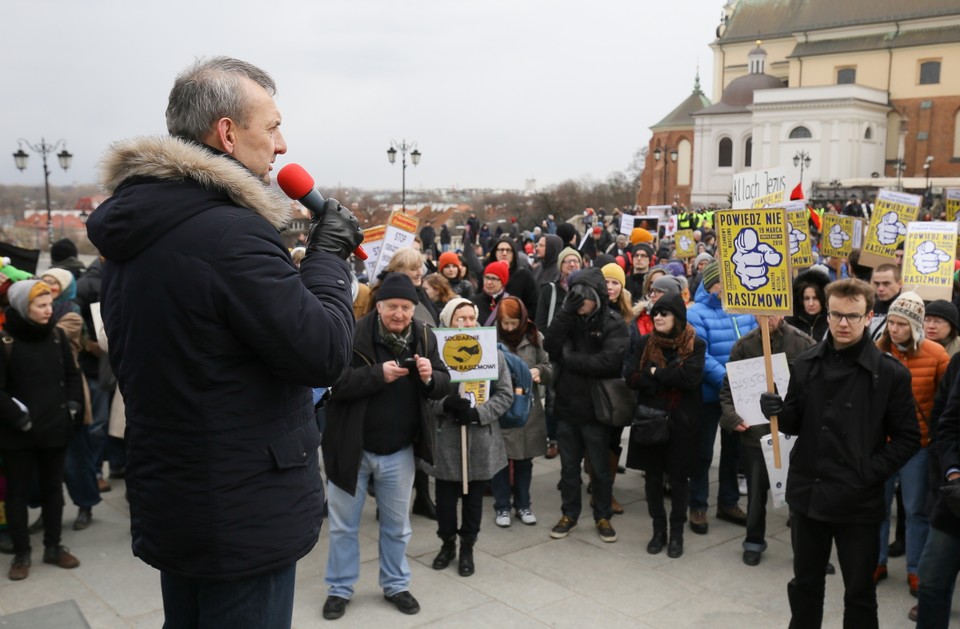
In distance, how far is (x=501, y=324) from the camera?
743 centimetres

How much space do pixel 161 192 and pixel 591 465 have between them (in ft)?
17.8

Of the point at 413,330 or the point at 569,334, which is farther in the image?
the point at 569,334

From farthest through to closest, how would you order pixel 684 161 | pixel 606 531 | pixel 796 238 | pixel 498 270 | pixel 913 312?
pixel 684 161 → pixel 498 270 → pixel 796 238 → pixel 606 531 → pixel 913 312

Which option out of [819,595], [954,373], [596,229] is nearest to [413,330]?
[819,595]

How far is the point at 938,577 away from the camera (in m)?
4.55

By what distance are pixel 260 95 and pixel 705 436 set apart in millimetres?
6047

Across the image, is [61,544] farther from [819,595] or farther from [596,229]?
[596,229]

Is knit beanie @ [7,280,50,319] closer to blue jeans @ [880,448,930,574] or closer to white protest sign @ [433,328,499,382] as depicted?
white protest sign @ [433,328,499,382]

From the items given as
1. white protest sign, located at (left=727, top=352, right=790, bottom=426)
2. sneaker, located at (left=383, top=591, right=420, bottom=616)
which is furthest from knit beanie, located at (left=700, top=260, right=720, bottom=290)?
sneaker, located at (left=383, top=591, right=420, bottom=616)

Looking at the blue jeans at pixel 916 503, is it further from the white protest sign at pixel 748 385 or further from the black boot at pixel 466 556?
the black boot at pixel 466 556

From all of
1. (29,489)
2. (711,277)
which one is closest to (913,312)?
(711,277)

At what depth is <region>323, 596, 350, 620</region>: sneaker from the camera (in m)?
5.36

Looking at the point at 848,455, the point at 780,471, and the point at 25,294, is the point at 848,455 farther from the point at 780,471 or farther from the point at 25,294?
the point at 25,294

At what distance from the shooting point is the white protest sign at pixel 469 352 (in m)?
6.21
